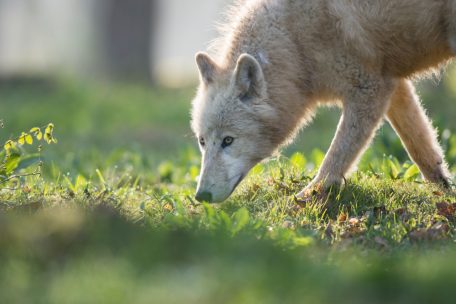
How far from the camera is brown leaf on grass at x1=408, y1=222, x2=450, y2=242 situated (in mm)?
5004

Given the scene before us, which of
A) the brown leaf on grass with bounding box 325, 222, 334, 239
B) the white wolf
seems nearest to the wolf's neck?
the white wolf

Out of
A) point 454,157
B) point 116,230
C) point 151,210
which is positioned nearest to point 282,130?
point 151,210

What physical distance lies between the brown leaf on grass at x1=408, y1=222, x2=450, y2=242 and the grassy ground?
11mm

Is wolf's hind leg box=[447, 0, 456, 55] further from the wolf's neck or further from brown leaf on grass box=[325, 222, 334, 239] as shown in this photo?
brown leaf on grass box=[325, 222, 334, 239]

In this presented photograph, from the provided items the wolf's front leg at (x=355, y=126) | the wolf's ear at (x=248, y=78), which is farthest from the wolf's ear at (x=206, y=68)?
the wolf's front leg at (x=355, y=126)

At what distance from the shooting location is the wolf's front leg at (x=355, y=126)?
6.25m

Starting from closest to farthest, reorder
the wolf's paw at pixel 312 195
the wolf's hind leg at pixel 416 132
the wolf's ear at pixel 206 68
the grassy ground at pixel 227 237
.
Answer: the grassy ground at pixel 227 237, the wolf's paw at pixel 312 195, the wolf's ear at pixel 206 68, the wolf's hind leg at pixel 416 132

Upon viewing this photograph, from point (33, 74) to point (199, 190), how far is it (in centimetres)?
1064

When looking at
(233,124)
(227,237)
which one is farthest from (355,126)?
(227,237)

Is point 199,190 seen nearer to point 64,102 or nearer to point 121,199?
point 121,199

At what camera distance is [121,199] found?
6.12m

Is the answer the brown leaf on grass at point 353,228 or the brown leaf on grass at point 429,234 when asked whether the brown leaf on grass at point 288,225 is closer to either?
the brown leaf on grass at point 353,228

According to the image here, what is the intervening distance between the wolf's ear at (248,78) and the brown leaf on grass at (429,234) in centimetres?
187

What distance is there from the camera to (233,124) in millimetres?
6324
